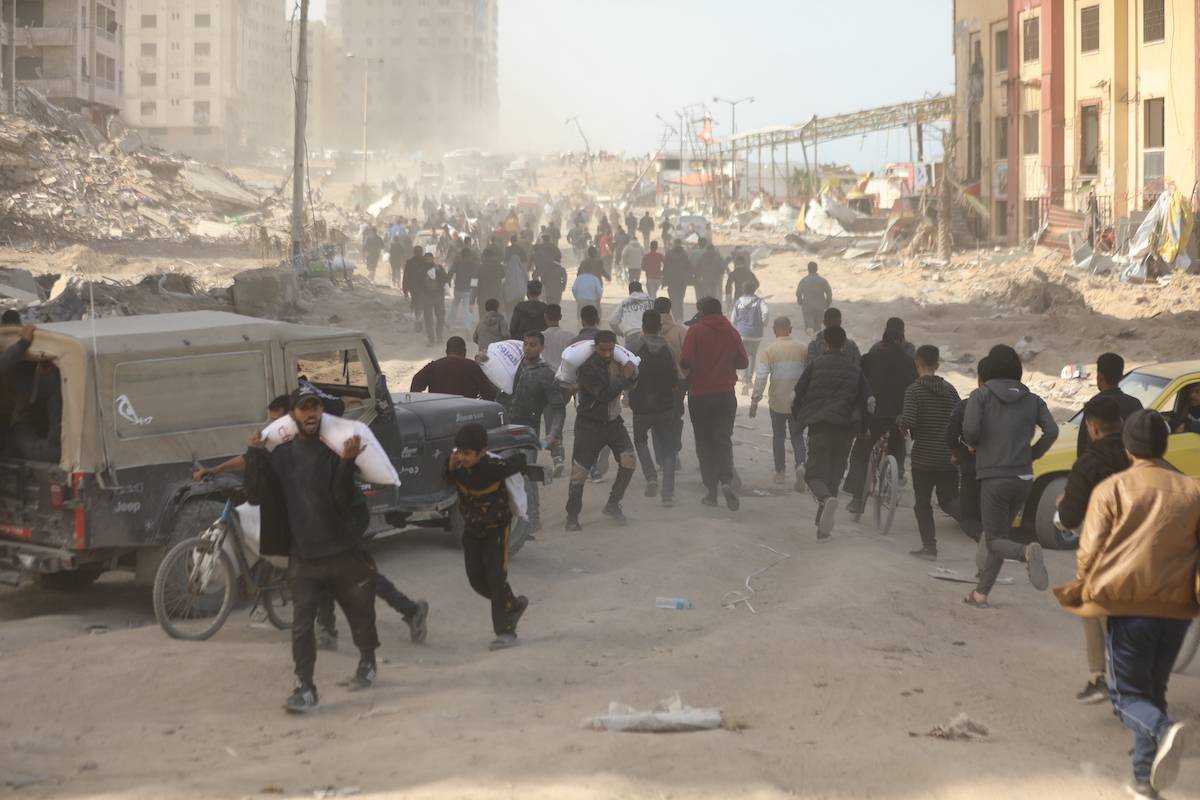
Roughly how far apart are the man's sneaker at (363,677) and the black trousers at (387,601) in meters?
0.70

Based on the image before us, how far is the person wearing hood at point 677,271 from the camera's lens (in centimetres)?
2631

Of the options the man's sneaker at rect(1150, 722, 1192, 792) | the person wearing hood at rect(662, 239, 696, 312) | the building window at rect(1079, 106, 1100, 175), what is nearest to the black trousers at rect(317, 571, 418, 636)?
the man's sneaker at rect(1150, 722, 1192, 792)

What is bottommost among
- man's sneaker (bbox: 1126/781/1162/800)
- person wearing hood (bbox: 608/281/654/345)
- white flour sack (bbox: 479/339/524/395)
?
man's sneaker (bbox: 1126/781/1162/800)

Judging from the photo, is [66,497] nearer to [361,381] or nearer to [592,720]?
[361,381]

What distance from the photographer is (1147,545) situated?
5.66 m

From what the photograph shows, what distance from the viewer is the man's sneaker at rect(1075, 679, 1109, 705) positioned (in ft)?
23.0

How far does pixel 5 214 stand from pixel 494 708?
124 feet

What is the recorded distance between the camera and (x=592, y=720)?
660 centimetres

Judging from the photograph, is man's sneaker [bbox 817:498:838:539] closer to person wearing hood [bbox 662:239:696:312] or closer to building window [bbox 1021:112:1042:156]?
person wearing hood [bbox 662:239:696:312]

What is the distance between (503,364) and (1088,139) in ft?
103

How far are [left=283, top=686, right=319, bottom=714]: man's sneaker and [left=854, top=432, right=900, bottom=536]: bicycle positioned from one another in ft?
20.5

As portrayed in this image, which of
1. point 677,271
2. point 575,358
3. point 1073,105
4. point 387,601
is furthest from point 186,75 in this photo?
point 387,601

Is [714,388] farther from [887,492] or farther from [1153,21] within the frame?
[1153,21]

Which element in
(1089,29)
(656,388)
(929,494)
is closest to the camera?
(929,494)
